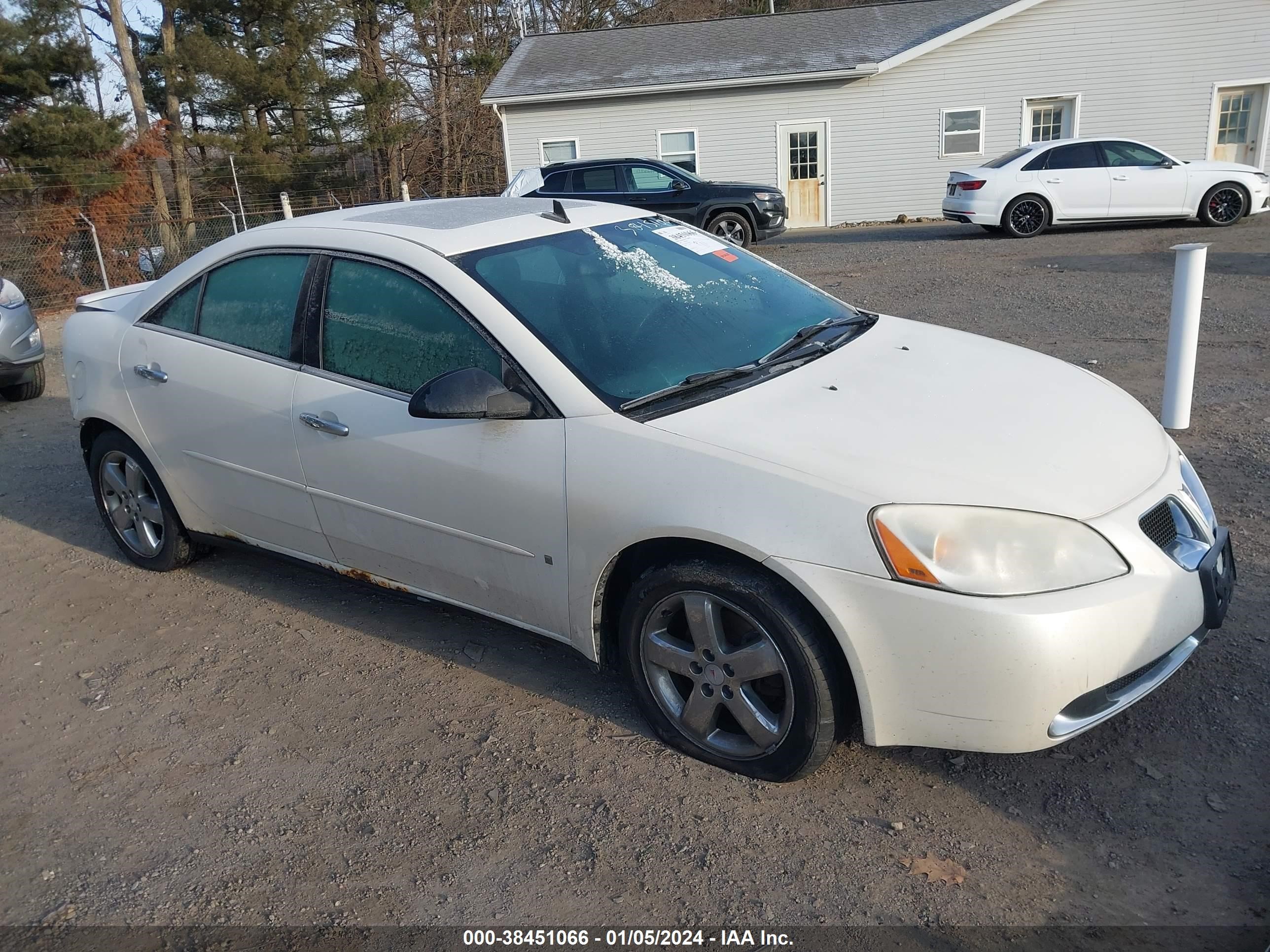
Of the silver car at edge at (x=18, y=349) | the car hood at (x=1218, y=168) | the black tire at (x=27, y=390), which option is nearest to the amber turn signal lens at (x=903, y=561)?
the silver car at edge at (x=18, y=349)

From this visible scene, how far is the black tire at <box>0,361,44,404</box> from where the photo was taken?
29.3 ft

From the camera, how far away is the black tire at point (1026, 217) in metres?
16.0

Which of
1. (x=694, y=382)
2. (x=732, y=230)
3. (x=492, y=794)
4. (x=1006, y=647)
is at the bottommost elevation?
(x=732, y=230)

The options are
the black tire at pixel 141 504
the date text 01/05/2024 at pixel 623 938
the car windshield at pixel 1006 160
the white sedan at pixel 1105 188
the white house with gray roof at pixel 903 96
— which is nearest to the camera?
the date text 01/05/2024 at pixel 623 938

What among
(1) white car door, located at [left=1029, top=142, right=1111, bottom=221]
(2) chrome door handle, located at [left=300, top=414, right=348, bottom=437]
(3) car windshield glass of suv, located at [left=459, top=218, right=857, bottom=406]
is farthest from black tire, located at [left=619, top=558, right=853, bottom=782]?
(1) white car door, located at [left=1029, top=142, right=1111, bottom=221]

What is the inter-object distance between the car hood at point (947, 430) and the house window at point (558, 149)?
20.1 meters

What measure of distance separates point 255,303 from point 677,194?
42.4 feet

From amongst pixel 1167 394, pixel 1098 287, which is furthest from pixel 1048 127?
pixel 1167 394

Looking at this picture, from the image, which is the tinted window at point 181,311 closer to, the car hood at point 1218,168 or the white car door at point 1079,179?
the white car door at point 1079,179

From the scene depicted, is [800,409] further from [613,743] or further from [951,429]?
[613,743]

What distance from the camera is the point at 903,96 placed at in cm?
2159

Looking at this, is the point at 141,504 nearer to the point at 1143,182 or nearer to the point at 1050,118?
the point at 1143,182

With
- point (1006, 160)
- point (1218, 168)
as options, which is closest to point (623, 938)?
point (1006, 160)

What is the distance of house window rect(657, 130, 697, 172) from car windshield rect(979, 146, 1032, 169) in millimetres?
7456
